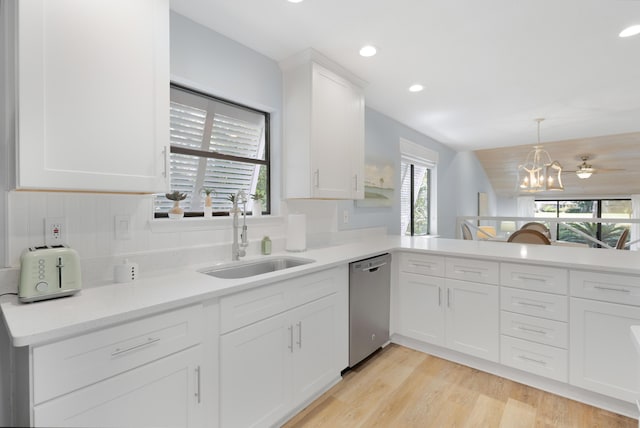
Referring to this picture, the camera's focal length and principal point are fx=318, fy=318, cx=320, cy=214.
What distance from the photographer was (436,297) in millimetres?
2488

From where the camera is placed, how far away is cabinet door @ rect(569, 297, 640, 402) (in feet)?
5.88

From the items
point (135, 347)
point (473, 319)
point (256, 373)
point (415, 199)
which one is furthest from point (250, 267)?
point (415, 199)

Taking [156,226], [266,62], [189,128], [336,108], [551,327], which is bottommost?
[551,327]

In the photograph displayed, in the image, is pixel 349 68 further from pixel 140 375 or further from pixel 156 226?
pixel 140 375

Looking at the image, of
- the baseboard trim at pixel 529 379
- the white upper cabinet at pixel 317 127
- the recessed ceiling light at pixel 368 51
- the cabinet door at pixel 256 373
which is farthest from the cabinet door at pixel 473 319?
the recessed ceiling light at pixel 368 51

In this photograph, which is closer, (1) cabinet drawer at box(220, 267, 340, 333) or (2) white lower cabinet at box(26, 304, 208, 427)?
(2) white lower cabinet at box(26, 304, 208, 427)

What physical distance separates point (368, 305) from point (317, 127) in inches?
54.9

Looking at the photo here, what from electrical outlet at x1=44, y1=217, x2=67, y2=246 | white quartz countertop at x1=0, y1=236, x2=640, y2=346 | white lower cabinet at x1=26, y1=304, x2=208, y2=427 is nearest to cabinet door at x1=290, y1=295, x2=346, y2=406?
white quartz countertop at x1=0, y1=236, x2=640, y2=346

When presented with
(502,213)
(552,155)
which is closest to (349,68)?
(552,155)

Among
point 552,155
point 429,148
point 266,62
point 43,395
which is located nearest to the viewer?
point 43,395

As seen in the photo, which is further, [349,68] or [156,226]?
[349,68]

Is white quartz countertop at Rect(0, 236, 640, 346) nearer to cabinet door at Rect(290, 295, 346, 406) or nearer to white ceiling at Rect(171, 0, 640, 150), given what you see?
cabinet door at Rect(290, 295, 346, 406)

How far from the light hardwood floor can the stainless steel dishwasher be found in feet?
0.61

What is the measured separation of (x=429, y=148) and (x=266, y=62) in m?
3.30
